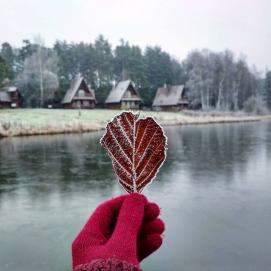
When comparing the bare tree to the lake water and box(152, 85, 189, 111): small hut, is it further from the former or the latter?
the lake water

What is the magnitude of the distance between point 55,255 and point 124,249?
12.4 ft

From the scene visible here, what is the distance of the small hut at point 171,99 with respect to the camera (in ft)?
209

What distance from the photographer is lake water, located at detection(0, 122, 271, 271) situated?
473 cm

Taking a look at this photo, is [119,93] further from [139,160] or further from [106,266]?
[106,266]

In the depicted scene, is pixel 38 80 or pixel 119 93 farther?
pixel 119 93

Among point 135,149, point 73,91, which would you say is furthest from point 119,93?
point 135,149

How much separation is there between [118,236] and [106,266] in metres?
0.16

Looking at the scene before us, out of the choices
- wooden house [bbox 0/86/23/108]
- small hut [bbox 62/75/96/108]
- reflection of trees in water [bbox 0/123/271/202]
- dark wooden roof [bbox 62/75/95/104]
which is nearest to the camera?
reflection of trees in water [bbox 0/123/271/202]

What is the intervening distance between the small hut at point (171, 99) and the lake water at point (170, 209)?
5068cm

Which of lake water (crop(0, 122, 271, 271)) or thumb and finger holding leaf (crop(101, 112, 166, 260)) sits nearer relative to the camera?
thumb and finger holding leaf (crop(101, 112, 166, 260))

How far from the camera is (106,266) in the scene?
134 cm

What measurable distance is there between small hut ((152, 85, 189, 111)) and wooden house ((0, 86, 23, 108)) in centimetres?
2352

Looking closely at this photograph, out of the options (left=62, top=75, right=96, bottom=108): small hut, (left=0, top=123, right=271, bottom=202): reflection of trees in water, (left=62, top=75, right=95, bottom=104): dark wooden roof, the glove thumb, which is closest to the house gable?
(left=62, top=75, right=96, bottom=108): small hut

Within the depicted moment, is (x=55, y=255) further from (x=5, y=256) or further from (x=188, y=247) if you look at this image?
(x=188, y=247)
